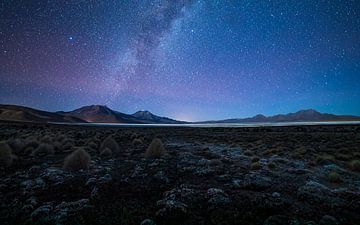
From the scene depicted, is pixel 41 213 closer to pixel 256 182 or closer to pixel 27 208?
pixel 27 208

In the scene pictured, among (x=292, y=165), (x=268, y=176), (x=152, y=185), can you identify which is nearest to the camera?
(x=152, y=185)

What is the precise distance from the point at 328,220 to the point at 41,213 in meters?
7.62

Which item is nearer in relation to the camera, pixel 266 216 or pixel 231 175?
pixel 266 216

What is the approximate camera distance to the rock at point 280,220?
15.2ft

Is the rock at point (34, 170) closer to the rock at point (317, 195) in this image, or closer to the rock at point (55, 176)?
the rock at point (55, 176)

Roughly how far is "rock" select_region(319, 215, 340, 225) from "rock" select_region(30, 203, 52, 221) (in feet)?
23.5

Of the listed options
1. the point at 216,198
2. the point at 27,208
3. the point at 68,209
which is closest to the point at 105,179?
the point at 68,209

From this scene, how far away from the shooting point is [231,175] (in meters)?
9.06

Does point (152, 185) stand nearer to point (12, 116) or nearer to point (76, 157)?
point (76, 157)

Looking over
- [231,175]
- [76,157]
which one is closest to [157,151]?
[76,157]

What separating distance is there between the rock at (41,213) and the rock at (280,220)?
5827 millimetres

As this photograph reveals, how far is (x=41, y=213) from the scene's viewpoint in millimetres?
5203

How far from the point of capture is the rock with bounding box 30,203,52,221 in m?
5.03

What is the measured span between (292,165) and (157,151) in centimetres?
866
